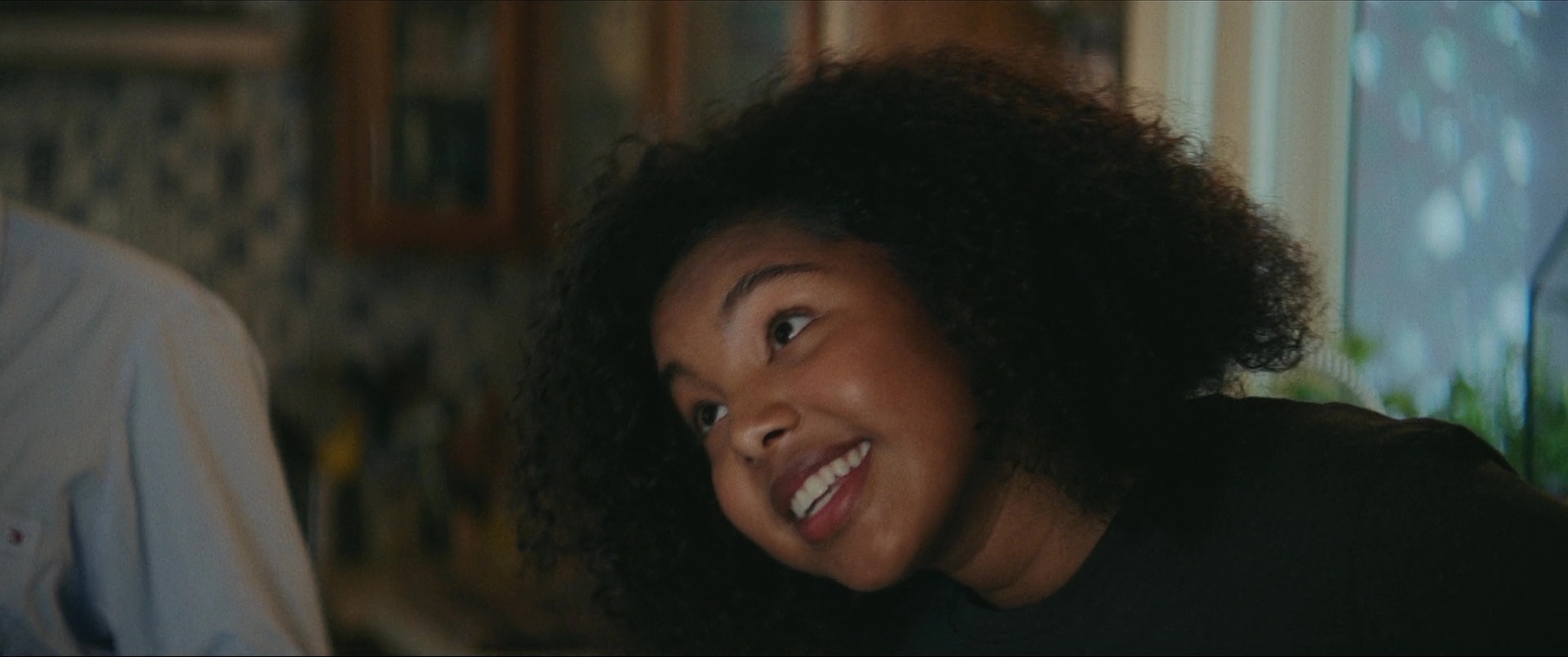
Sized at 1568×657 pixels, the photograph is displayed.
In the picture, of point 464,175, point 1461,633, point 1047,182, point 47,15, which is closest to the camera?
point 1461,633

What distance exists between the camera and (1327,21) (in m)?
1.35

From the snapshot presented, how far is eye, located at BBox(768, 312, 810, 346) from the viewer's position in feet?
2.73

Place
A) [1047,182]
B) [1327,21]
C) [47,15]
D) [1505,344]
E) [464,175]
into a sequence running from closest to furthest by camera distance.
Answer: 1. [1047,182]
2. [1505,344]
3. [1327,21]
4. [47,15]
5. [464,175]

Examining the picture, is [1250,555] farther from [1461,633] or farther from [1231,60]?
[1231,60]

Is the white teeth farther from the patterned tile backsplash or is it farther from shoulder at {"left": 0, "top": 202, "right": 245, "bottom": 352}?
the patterned tile backsplash

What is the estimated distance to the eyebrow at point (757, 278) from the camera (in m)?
0.83

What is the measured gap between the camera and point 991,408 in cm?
84

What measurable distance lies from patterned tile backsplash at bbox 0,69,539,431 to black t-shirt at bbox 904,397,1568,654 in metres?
2.45

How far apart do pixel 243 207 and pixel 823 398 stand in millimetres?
2660

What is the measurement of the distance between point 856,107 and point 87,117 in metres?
2.65

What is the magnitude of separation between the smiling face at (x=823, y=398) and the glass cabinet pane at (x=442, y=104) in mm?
2203

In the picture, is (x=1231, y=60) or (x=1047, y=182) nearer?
(x=1047, y=182)

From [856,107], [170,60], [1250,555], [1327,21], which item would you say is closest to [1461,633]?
[1250,555]

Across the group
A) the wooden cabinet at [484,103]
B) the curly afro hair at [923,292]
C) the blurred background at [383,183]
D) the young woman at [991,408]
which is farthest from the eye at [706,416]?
the wooden cabinet at [484,103]
